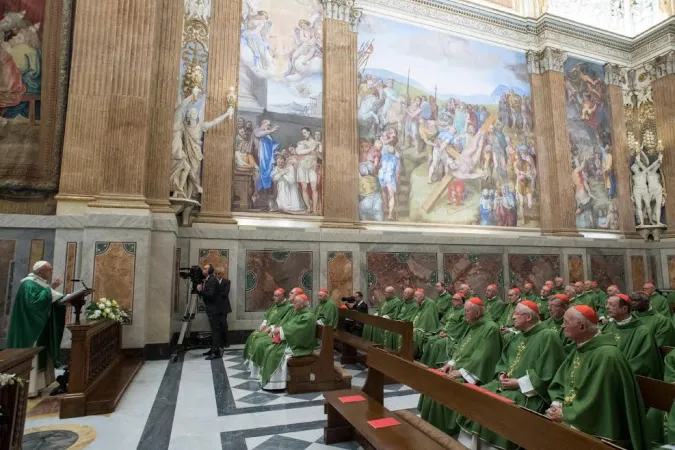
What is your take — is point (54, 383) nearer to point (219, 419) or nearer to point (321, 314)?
point (219, 419)

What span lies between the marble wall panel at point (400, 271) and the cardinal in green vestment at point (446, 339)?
163 inches

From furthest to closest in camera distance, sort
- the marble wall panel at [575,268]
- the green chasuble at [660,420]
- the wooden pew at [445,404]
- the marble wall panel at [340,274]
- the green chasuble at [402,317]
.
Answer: the marble wall panel at [575,268], the marble wall panel at [340,274], the green chasuble at [402,317], the green chasuble at [660,420], the wooden pew at [445,404]

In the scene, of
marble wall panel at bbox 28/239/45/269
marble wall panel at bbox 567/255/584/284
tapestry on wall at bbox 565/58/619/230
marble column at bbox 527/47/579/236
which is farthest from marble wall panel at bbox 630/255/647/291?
marble wall panel at bbox 28/239/45/269

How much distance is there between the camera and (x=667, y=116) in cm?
1612

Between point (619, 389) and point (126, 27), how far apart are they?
941 cm

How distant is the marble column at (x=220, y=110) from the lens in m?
10.6

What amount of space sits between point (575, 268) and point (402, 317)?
8651 millimetres

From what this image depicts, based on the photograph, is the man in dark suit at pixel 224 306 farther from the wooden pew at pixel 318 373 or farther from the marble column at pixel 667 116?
the marble column at pixel 667 116

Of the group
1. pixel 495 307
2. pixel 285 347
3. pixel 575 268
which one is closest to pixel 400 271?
pixel 495 307

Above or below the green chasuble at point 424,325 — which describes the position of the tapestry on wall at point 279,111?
above

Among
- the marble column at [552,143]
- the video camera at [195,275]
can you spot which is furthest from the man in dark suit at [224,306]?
the marble column at [552,143]

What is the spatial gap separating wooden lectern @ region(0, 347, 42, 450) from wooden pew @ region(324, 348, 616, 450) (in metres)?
2.50

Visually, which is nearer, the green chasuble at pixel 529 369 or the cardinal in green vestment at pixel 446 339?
the green chasuble at pixel 529 369

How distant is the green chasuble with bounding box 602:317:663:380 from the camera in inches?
168
